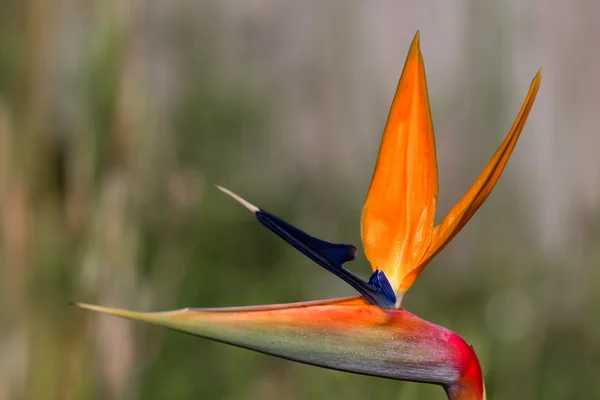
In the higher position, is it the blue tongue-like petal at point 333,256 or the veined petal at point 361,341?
the blue tongue-like petal at point 333,256

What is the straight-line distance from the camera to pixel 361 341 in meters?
0.38

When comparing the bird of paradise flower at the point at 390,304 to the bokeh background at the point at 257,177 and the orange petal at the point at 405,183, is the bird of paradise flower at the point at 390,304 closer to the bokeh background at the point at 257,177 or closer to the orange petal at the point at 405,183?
the orange petal at the point at 405,183

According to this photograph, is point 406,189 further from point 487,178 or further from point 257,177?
point 257,177

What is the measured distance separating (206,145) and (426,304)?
721 mm

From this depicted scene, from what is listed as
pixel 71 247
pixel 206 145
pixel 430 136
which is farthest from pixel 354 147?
pixel 430 136

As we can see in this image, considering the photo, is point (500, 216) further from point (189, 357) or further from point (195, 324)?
point (195, 324)

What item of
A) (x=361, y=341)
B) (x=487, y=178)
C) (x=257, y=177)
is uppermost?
(x=487, y=178)

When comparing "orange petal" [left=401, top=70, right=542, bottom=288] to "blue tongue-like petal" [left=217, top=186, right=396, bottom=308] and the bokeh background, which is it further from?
the bokeh background

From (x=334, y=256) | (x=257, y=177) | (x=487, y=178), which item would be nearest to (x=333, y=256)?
(x=334, y=256)

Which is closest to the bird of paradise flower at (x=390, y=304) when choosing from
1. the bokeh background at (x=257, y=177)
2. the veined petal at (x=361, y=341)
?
the veined petal at (x=361, y=341)

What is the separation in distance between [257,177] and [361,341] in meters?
1.55

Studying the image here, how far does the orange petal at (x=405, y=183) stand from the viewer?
438mm

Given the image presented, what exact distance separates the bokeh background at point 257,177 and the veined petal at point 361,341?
0.49 meters

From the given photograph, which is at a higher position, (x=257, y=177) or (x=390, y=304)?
(x=390, y=304)
